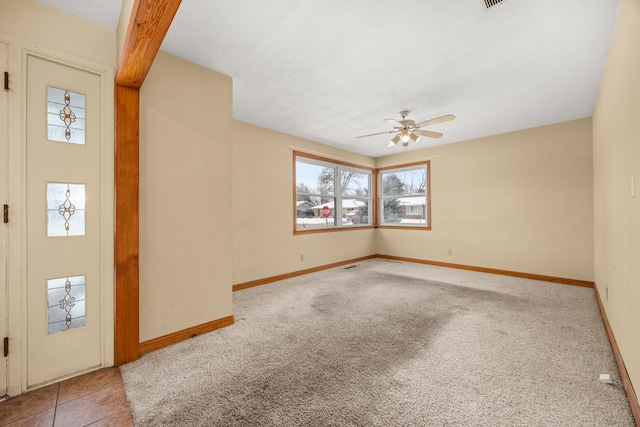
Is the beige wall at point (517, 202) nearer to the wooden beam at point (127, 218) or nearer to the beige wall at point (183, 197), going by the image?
the beige wall at point (183, 197)

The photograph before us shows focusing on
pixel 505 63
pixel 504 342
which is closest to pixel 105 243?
pixel 504 342

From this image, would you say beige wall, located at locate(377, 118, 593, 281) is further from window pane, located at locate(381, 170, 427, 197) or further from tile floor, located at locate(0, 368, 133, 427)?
tile floor, located at locate(0, 368, 133, 427)

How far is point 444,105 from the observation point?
3.66 metres

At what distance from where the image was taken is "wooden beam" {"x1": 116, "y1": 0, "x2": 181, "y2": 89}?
129 cm

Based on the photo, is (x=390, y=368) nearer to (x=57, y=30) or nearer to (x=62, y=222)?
(x=62, y=222)

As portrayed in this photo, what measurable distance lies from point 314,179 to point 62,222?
4098mm

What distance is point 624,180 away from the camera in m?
1.88

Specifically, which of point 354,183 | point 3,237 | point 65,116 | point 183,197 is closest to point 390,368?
point 183,197

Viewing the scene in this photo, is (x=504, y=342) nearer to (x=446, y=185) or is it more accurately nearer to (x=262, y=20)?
(x=262, y=20)

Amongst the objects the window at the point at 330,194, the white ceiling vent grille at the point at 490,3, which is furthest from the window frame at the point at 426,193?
the white ceiling vent grille at the point at 490,3

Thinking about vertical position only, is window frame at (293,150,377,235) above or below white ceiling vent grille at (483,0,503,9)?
below

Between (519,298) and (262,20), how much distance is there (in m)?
4.36

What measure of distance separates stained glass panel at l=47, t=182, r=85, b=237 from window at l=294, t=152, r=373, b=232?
11.0ft

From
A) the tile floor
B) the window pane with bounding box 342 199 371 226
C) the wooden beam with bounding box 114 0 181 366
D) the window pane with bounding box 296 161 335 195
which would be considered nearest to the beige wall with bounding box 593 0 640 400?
the tile floor
